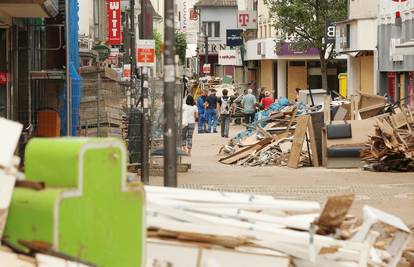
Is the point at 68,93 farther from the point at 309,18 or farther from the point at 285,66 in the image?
the point at 285,66

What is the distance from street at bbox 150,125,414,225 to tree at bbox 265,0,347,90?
28830 millimetres

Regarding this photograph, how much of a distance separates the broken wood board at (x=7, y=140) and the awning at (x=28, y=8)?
9824 mm

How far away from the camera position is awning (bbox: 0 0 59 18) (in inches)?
629

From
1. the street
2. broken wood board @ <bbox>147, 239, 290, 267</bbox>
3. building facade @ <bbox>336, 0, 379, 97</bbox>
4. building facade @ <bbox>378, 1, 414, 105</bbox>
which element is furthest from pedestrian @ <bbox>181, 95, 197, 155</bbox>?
building facade @ <bbox>336, 0, 379, 97</bbox>

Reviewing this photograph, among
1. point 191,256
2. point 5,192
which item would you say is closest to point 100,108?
point 191,256

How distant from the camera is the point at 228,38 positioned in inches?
3036

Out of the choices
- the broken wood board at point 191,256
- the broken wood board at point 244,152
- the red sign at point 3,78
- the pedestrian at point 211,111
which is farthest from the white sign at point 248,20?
the broken wood board at point 191,256

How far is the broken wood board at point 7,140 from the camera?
6.12m

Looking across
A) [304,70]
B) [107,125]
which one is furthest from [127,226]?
[304,70]

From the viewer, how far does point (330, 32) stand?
52156 millimetres

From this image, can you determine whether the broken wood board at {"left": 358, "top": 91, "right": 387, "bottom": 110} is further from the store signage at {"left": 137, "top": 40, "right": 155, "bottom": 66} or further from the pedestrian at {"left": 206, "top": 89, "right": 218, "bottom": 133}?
the pedestrian at {"left": 206, "top": 89, "right": 218, "bottom": 133}

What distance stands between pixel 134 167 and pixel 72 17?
142 inches

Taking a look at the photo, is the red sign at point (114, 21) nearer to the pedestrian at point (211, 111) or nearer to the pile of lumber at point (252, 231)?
the pedestrian at point (211, 111)

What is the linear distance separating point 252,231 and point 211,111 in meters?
36.2
